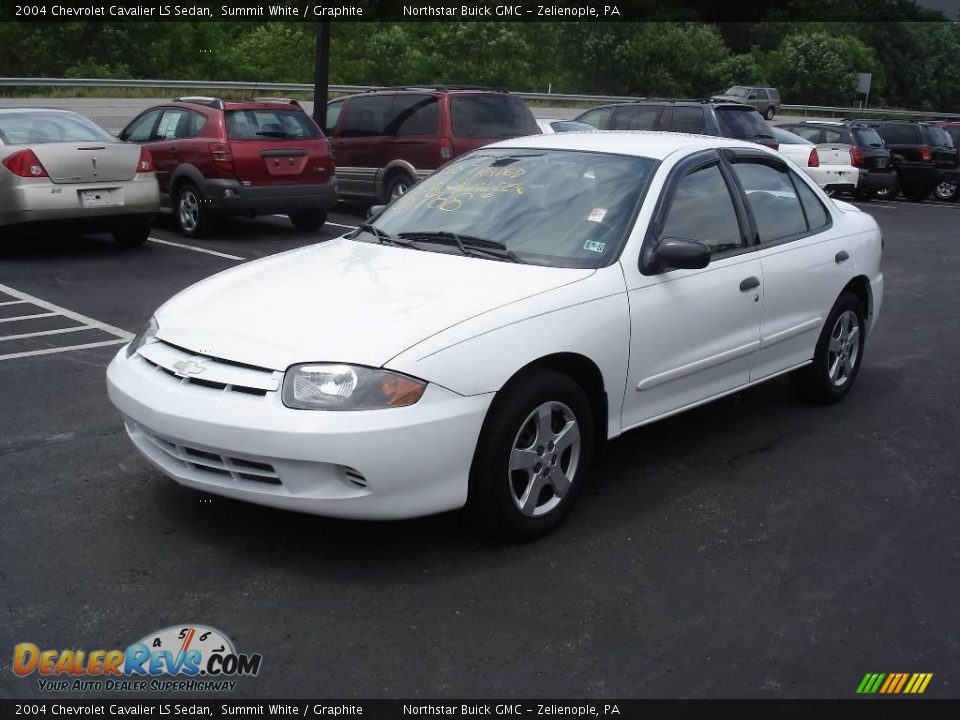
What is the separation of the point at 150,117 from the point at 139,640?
11.1 m

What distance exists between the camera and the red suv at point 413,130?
14.2 m

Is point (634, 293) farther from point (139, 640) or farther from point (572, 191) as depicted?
point (139, 640)

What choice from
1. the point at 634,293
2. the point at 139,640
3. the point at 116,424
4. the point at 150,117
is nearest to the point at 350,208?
the point at 150,117

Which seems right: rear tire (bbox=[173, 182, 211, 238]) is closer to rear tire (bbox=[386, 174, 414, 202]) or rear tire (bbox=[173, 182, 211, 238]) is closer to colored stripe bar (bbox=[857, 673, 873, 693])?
rear tire (bbox=[386, 174, 414, 202])

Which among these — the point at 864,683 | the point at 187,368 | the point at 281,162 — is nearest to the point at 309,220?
the point at 281,162

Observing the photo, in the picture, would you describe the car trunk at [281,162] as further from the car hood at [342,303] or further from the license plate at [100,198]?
the car hood at [342,303]

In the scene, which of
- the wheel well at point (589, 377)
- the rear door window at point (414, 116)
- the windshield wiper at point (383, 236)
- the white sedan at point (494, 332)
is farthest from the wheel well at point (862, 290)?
the rear door window at point (414, 116)

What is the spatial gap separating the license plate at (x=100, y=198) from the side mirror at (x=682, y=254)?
757 cm

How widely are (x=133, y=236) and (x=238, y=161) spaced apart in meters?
1.45

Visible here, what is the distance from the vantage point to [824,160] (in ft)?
66.8

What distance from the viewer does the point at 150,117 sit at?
44.0 ft

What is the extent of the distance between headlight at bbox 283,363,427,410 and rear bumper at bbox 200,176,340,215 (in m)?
8.74

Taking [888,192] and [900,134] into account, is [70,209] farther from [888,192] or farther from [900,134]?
A: [900,134]

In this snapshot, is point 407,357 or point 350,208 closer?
point 407,357
